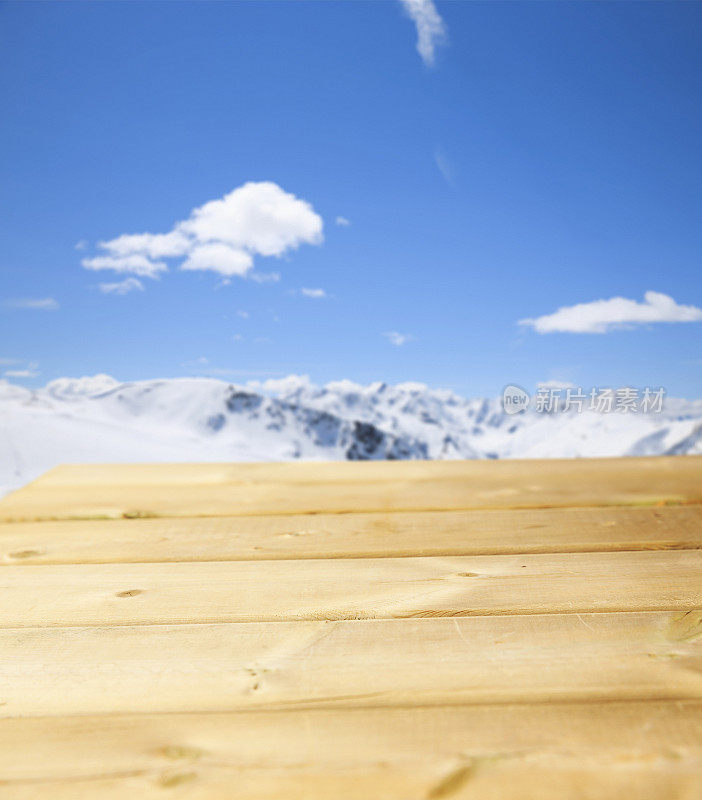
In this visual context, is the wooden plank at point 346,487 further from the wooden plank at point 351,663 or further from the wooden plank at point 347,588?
the wooden plank at point 351,663

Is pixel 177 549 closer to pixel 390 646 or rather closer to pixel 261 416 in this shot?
pixel 390 646

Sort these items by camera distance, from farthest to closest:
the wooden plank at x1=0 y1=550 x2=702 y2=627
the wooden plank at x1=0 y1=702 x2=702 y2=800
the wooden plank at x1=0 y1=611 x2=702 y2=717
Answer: the wooden plank at x1=0 y1=550 x2=702 y2=627, the wooden plank at x1=0 y1=611 x2=702 y2=717, the wooden plank at x1=0 y1=702 x2=702 y2=800

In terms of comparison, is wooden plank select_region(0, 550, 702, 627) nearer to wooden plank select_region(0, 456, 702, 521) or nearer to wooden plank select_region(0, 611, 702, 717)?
wooden plank select_region(0, 611, 702, 717)

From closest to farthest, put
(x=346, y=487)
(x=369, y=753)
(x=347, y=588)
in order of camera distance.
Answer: (x=369, y=753) → (x=347, y=588) → (x=346, y=487)

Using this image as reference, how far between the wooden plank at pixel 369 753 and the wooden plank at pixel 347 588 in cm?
19

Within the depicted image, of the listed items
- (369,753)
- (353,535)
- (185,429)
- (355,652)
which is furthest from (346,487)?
(185,429)

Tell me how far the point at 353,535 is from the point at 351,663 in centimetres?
43

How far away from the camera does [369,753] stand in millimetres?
480

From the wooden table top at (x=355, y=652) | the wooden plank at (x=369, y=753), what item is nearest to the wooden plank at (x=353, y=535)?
the wooden table top at (x=355, y=652)

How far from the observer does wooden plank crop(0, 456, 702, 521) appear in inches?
48.1

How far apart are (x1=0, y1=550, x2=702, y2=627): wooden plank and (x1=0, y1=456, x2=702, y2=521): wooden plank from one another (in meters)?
0.31

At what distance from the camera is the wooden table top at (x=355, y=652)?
A: 18.4 inches

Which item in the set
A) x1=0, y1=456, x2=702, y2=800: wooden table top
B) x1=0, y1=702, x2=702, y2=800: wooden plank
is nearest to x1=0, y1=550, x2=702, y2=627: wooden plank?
x1=0, y1=456, x2=702, y2=800: wooden table top

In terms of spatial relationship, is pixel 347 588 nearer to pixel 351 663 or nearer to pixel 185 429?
pixel 351 663
